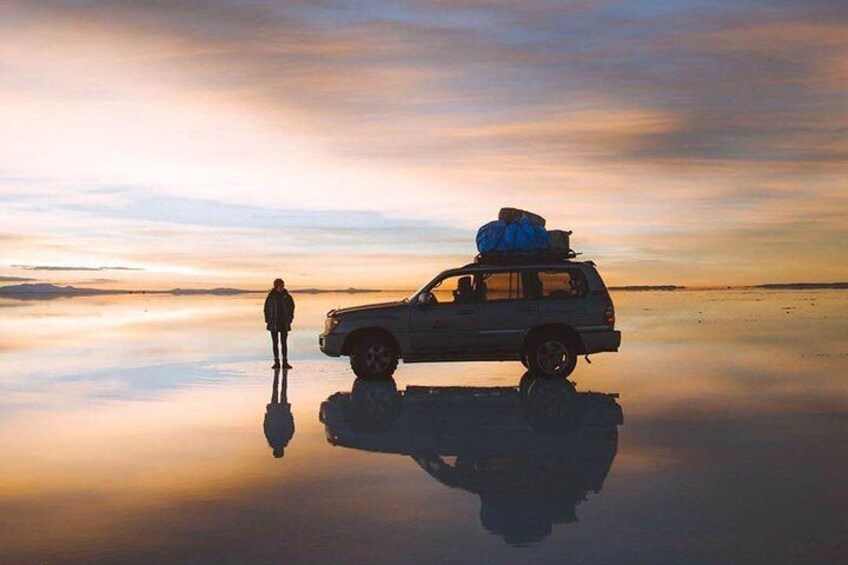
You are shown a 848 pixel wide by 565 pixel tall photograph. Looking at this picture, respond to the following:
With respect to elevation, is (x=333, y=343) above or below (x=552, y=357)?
Result: above

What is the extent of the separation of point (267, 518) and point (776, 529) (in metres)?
3.52

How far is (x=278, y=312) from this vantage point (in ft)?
63.3

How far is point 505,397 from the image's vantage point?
14.5 m

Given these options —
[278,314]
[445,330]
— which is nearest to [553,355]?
[445,330]

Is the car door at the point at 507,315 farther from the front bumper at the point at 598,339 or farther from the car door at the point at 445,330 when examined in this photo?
the front bumper at the point at 598,339

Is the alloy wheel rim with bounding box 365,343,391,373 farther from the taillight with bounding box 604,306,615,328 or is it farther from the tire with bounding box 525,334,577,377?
the taillight with bounding box 604,306,615,328

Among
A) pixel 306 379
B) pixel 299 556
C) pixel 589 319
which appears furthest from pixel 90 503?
pixel 589 319

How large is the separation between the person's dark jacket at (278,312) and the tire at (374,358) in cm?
270

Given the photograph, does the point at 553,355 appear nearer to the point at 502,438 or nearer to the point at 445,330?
the point at 445,330

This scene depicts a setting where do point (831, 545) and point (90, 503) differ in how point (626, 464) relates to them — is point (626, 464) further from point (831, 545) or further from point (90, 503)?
point (90, 503)

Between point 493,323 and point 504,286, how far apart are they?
27.7 inches

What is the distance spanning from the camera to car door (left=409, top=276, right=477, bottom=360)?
1719 cm

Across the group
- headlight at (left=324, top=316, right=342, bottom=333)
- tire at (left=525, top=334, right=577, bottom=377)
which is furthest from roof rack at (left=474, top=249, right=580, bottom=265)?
headlight at (left=324, top=316, right=342, bottom=333)

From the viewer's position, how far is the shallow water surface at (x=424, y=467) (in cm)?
628
